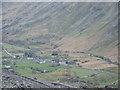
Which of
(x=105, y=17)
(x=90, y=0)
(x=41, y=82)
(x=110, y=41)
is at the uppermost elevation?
(x=90, y=0)

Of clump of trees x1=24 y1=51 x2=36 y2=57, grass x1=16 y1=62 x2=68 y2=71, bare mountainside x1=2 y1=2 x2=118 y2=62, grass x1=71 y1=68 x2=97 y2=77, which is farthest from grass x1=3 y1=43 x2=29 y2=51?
grass x1=71 y1=68 x2=97 y2=77

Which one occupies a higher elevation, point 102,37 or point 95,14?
point 95,14

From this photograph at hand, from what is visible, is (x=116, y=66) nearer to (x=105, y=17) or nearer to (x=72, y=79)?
(x=72, y=79)

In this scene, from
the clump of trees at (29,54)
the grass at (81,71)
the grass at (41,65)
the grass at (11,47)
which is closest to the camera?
the grass at (81,71)

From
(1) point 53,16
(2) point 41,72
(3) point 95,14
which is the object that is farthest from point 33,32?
(2) point 41,72

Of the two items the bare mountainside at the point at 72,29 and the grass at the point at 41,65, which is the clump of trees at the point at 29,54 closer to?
the bare mountainside at the point at 72,29

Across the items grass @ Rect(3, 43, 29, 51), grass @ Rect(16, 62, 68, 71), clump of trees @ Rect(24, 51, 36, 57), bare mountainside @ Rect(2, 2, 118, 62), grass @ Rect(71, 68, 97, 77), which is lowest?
grass @ Rect(71, 68, 97, 77)

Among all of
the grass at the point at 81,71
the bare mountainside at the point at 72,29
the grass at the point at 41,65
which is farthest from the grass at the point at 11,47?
the grass at the point at 81,71

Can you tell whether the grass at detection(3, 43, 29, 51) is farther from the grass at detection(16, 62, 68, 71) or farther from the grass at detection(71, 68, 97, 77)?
the grass at detection(71, 68, 97, 77)
